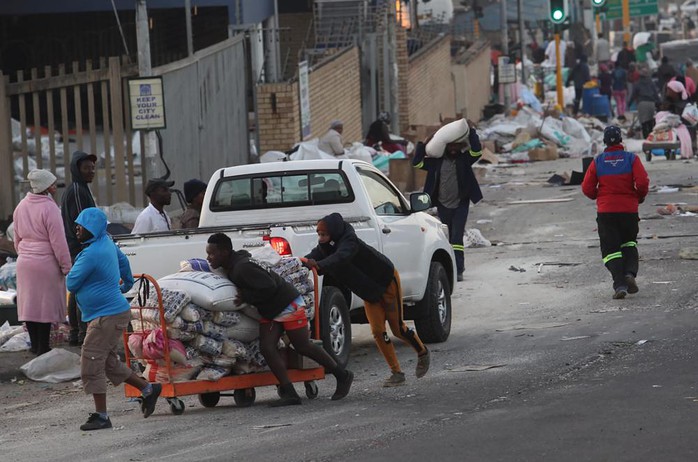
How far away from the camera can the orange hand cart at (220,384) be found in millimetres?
9789

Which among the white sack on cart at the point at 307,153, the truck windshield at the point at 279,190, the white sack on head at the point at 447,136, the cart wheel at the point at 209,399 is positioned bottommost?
the cart wheel at the point at 209,399

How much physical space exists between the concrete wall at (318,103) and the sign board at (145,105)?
945 cm

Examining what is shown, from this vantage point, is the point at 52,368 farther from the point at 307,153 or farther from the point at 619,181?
the point at 307,153

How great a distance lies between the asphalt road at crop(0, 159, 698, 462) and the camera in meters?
7.96

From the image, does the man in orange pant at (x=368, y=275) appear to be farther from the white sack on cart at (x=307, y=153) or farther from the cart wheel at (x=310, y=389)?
the white sack on cart at (x=307, y=153)

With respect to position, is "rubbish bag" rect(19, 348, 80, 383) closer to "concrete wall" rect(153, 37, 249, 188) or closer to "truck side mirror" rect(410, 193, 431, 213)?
"truck side mirror" rect(410, 193, 431, 213)

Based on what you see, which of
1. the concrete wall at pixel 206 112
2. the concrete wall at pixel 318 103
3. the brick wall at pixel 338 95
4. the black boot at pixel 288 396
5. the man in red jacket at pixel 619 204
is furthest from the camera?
the brick wall at pixel 338 95

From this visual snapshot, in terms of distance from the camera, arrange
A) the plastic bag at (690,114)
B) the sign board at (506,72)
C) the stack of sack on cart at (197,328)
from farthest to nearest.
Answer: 1. the sign board at (506,72)
2. the plastic bag at (690,114)
3. the stack of sack on cart at (197,328)

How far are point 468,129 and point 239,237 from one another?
581 centimetres

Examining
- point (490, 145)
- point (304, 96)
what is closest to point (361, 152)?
point (304, 96)

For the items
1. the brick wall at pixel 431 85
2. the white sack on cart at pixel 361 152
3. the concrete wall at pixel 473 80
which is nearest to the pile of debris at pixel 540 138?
the brick wall at pixel 431 85

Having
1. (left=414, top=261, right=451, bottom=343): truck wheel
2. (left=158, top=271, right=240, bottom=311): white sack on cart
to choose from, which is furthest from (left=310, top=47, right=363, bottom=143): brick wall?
(left=158, top=271, right=240, bottom=311): white sack on cart

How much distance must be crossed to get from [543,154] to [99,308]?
2656cm

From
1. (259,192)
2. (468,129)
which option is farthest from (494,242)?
(259,192)
